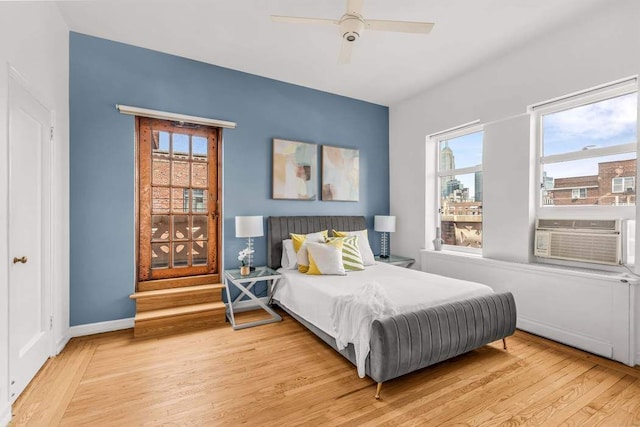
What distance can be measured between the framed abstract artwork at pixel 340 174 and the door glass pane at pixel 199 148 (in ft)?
5.17

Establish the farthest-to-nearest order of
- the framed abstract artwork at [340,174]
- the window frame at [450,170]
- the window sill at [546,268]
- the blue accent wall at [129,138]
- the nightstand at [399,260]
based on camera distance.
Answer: the framed abstract artwork at [340,174], the nightstand at [399,260], the window frame at [450,170], the blue accent wall at [129,138], the window sill at [546,268]

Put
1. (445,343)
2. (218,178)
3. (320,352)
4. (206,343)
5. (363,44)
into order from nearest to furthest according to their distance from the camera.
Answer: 1. (445,343)
2. (320,352)
3. (206,343)
4. (363,44)
5. (218,178)

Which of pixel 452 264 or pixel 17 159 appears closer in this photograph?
pixel 17 159

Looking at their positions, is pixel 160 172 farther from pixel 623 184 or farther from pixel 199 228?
pixel 623 184

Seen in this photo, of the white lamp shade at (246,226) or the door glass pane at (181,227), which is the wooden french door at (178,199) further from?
the white lamp shade at (246,226)

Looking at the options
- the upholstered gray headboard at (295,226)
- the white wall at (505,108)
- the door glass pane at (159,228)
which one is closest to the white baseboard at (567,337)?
the white wall at (505,108)

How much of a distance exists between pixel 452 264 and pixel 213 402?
3.02 m

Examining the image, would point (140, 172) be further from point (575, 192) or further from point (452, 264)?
point (575, 192)

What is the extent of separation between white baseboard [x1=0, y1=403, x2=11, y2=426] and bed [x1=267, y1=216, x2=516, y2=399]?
1990 mm

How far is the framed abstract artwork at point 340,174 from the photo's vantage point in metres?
4.18

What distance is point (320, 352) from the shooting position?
2.54m

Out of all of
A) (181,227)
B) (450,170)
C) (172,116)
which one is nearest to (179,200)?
(181,227)

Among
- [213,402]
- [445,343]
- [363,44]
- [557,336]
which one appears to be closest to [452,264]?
[557,336]

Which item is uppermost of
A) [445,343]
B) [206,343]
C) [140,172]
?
[140,172]
